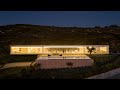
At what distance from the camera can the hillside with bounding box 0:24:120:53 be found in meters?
6.32

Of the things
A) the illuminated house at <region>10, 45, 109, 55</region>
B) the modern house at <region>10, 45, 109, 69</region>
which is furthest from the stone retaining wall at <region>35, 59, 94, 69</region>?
the illuminated house at <region>10, 45, 109, 55</region>

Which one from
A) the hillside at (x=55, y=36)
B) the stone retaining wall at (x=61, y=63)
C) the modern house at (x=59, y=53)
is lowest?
the stone retaining wall at (x=61, y=63)

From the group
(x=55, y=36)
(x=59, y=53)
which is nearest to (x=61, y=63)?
(x=59, y=53)

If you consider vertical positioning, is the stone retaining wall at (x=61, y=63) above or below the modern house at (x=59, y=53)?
below

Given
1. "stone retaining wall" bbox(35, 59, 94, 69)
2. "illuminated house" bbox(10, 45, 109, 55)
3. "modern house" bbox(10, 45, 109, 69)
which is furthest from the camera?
"illuminated house" bbox(10, 45, 109, 55)

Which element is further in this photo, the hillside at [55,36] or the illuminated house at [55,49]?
the illuminated house at [55,49]

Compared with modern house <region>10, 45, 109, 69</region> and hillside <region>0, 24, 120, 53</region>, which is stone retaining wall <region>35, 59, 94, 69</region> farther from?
hillside <region>0, 24, 120, 53</region>

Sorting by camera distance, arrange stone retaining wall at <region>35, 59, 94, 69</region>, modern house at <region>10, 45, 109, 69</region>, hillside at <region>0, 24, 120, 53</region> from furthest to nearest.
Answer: modern house at <region>10, 45, 109, 69</region> → stone retaining wall at <region>35, 59, 94, 69</region> → hillside at <region>0, 24, 120, 53</region>

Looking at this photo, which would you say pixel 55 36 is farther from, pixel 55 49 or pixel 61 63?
pixel 61 63

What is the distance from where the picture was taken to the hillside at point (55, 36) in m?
6.32

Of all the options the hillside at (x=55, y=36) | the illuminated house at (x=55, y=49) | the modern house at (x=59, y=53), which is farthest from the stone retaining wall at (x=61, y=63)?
the hillside at (x=55, y=36)

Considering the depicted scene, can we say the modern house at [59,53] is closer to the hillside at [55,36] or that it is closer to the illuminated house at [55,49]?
the illuminated house at [55,49]

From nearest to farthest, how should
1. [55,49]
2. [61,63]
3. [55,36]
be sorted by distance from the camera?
[61,63], [55,36], [55,49]

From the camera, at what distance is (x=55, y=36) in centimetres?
715
